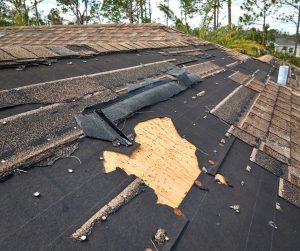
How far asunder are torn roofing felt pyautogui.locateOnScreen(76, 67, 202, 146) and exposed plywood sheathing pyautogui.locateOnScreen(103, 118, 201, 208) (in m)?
0.19

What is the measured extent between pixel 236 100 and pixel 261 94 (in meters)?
1.14

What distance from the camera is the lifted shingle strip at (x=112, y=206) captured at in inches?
58.9

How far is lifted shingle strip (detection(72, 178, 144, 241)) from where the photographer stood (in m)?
1.50

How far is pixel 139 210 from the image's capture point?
1780 mm

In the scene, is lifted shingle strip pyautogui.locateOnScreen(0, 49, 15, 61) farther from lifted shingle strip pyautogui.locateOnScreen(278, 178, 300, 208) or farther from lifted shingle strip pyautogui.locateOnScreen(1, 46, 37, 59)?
lifted shingle strip pyautogui.locateOnScreen(278, 178, 300, 208)

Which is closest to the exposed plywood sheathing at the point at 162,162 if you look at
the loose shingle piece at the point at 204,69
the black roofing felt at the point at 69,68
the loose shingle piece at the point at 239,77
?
the black roofing felt at the point at 69,68

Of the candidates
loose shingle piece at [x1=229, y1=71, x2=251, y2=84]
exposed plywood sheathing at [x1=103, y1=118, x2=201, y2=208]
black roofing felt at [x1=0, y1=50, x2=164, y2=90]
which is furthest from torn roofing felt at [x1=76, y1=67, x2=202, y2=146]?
loose shingle piece at [x1=229, y1=71, x2=251, y2=84]

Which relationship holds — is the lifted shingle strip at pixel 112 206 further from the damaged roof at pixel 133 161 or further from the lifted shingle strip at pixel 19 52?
the lifted shingle strip at pixel 19 52

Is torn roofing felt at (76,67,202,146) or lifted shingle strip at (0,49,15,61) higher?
lifted shingle strip at (0,49,15,61)

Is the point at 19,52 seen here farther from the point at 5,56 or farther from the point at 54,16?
the point at 54,16

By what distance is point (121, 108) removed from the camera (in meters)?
2.96

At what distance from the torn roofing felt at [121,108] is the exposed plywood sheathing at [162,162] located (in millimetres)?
189

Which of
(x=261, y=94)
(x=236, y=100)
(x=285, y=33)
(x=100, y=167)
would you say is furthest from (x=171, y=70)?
(x=285, y=33)

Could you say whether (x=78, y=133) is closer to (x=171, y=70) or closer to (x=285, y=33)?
(x=171, y=70)
